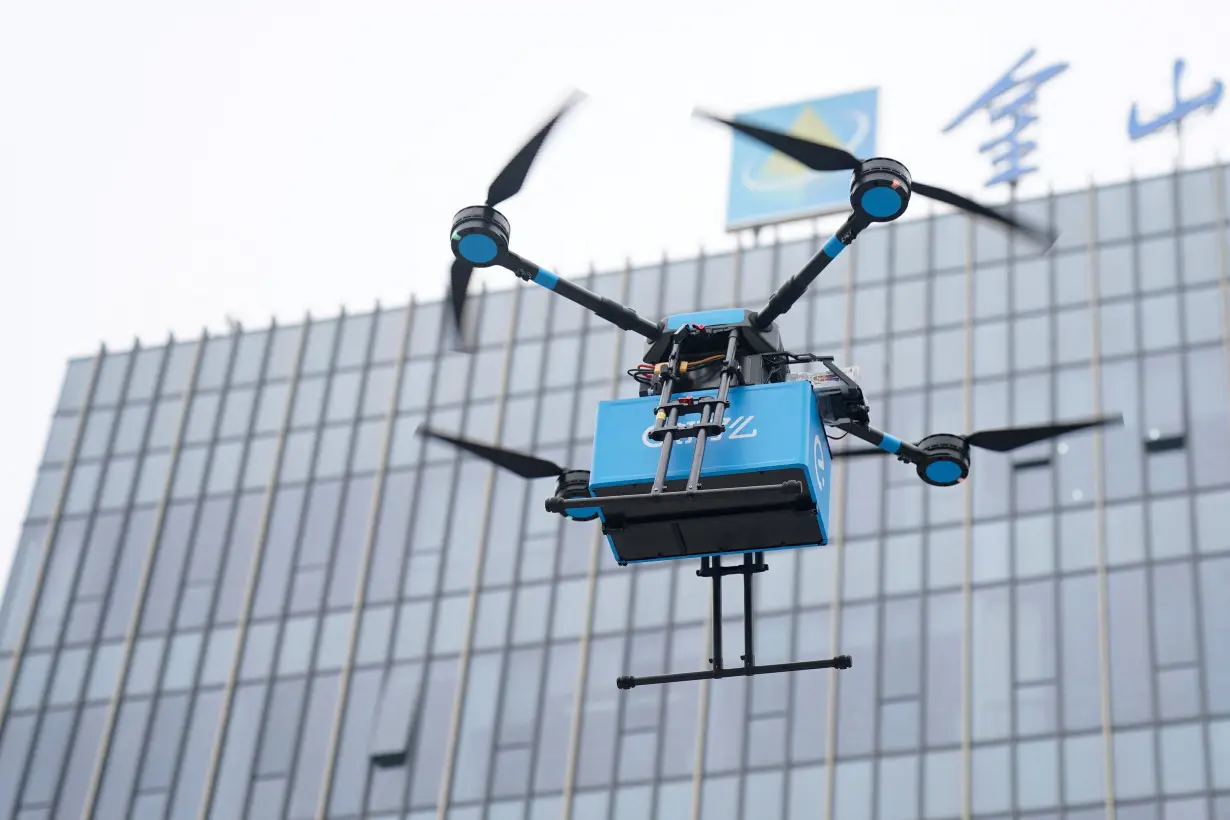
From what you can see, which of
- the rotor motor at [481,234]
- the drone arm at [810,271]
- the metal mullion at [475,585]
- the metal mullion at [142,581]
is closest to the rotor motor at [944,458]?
the drone arm at [810,271]

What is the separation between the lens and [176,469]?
60406 millimetres

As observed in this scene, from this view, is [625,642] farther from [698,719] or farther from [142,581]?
[142,581]

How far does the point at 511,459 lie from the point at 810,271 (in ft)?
8.16

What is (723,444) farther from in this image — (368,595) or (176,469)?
(176,469)

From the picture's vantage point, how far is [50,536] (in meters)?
60.4

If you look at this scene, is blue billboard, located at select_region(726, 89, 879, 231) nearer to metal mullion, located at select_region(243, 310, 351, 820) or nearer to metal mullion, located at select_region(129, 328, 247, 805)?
metal mullion, located at select_region(243, 310, 351, 820)

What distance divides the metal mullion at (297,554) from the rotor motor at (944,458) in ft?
130

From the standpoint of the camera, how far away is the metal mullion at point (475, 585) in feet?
169

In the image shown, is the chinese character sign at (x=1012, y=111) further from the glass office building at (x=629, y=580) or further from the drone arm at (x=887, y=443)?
the drone arm at (x=887, y=443)

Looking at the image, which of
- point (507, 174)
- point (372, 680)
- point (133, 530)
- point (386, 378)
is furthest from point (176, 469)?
point (507, 174)

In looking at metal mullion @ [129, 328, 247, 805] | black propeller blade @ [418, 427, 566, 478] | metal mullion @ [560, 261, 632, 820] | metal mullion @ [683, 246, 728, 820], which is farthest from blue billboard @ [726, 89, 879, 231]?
black propeller blade @ [418, 427, 566, 478]

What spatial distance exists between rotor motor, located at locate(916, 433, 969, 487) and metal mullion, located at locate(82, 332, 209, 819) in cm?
4296

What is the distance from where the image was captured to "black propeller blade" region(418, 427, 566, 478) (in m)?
14.9

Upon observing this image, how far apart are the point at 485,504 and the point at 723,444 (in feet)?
139
